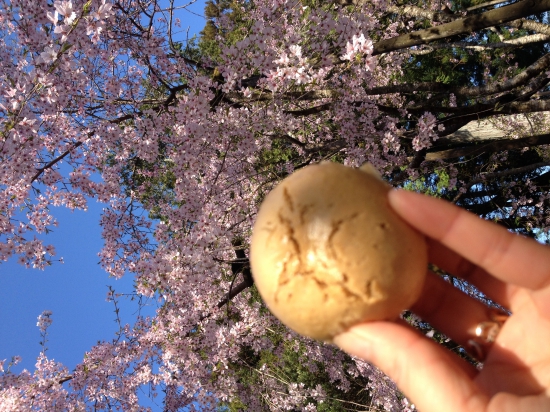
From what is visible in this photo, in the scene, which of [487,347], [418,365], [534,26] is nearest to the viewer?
[418,365]

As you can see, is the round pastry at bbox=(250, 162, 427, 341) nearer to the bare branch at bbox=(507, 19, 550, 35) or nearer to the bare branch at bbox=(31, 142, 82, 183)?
the bare branch at bbox=(31, 142, 82, 183)

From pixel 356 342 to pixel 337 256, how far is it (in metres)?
0.42

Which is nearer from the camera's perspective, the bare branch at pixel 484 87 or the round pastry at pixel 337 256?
the round pastry at pixel 337 256

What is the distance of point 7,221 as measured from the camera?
415 centimetres

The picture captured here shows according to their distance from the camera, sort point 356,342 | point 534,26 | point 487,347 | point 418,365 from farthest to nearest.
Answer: point 534,26 → point 487,347 → point 356,342 → point 418,365

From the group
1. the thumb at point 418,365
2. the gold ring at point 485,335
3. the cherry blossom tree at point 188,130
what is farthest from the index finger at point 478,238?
the cherry blossom tree at point 188,130

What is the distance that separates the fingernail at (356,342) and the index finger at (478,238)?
54 cm

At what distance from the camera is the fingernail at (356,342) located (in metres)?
1.59

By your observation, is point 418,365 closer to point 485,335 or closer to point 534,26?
point 485,335

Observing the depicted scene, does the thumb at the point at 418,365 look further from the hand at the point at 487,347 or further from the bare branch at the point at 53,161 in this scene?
the bare branch at the point at 53,161

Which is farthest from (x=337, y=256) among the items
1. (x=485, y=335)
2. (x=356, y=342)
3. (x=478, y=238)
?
(x=485, y=335)

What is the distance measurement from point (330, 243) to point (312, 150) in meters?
4.26

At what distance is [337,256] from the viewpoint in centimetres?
150

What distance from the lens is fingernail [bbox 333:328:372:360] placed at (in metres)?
1.59
